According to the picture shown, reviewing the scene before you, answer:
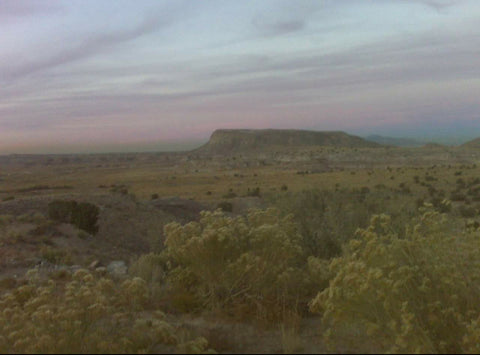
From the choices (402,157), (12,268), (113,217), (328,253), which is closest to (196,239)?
(328,253)

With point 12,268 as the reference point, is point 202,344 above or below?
above

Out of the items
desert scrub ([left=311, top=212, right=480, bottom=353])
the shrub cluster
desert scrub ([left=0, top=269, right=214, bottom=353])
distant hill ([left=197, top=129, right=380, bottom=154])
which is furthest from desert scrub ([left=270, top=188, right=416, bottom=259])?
distant hill ([left=197, top=129, right=380, bottom=154])

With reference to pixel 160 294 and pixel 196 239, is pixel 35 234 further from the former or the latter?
pixel 196 239

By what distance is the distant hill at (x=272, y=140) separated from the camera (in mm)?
124125

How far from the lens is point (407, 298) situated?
16.7 feet

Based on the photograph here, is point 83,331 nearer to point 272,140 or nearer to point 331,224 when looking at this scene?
point 331,224

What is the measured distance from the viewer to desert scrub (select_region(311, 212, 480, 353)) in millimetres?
4570

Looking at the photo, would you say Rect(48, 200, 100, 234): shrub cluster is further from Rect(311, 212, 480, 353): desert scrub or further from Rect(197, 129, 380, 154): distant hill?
Rect(197, 129, 380, 154): distant hill

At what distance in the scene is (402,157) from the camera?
249 feet

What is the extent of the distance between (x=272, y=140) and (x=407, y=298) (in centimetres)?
12225

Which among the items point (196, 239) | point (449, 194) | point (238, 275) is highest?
point (196, 239)

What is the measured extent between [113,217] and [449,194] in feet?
65.2

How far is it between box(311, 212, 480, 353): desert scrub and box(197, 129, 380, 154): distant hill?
113 m

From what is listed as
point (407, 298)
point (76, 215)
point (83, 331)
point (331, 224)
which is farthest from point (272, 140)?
point (83, 331)
